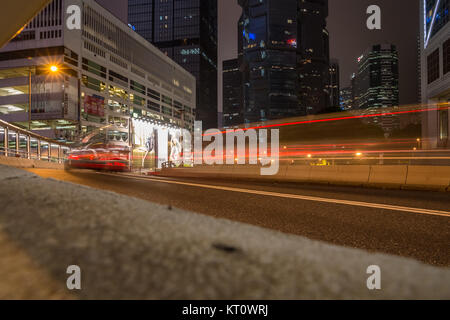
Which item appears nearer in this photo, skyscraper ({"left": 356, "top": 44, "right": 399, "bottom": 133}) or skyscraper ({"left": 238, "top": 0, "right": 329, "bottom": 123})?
skyscraper ({"left": 356, "top": 44, "right": 399, "bottom": 133})

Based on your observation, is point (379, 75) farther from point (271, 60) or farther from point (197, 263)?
point (197, 263)

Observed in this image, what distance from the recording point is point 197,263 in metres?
0.80

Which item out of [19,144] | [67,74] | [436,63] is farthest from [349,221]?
[67,74]

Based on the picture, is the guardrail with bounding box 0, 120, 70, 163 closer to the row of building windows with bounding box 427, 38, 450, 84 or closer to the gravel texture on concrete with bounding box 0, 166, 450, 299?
the gravel texture on concrete with bounding box 0, 166, 450, 299

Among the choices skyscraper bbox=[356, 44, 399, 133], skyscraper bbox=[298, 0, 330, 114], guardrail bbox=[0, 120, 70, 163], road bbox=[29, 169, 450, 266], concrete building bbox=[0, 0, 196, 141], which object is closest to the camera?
road bbox=[29, 169, 450, 266]

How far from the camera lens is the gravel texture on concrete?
690 mm

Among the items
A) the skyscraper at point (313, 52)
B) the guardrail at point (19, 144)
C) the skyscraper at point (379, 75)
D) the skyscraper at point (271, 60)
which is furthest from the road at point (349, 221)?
the skyscraper at point (313, 52)

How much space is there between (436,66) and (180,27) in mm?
147239

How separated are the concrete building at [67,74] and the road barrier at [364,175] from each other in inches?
1155

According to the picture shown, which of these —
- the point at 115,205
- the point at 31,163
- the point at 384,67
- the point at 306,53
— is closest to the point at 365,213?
the point at 115,205

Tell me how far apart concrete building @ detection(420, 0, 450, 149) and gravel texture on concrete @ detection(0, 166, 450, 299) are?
37.9 metres

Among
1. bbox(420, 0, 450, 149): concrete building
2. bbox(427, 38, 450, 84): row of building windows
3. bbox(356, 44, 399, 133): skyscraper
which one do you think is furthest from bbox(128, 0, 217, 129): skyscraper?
bbox(427, 38, 450, 84): row of building windows

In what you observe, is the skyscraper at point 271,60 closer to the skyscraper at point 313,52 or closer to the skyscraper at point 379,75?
the skyscraper at point 313,52
